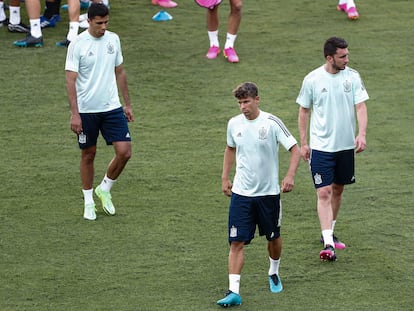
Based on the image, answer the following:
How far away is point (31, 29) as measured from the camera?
15828 mm

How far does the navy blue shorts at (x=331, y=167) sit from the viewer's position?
402 inches

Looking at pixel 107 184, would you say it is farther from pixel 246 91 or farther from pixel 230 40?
pixel 230 40

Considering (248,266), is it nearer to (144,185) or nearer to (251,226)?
(251,226)

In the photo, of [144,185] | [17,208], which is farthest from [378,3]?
[17,208]

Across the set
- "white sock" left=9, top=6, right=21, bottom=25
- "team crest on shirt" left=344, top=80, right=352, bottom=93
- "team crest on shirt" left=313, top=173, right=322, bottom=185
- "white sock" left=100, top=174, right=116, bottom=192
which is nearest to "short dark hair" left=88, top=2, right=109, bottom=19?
"white sock" left=100, top=174, right=116, bottom=192

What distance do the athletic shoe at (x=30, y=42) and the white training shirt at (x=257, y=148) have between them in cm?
740

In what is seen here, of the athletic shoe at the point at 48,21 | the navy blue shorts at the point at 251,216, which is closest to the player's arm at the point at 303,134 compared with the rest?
the navy blue shorts at the point at 251,216

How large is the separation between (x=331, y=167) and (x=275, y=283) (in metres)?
1.40

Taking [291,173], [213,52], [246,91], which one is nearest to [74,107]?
[246,91]

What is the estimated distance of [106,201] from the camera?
11281mm

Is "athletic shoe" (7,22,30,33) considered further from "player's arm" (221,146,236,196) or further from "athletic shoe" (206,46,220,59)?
"player's arm" (221,146,236,196)

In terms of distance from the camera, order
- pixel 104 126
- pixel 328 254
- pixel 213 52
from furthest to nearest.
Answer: pixel 213 52 < pixel 104 126 < pixel 328 254

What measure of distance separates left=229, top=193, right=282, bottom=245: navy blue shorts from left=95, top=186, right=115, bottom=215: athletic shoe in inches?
92.3

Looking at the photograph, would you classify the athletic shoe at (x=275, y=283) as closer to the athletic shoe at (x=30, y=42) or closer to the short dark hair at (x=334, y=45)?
the short dark hair at (x=334, y=45)
